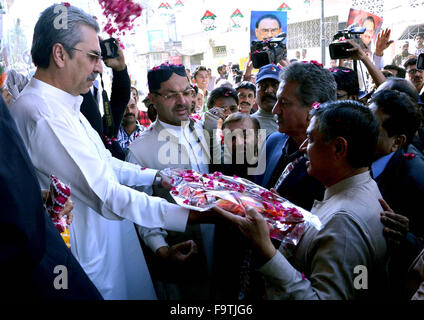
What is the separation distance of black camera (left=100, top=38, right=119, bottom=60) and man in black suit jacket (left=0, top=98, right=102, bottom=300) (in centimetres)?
187

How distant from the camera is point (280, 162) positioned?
2.34m

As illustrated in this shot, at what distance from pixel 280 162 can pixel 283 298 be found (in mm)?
1121

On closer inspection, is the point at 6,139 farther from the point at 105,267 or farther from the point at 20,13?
the point at 20,13

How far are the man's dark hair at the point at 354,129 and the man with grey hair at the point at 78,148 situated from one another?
75 cm

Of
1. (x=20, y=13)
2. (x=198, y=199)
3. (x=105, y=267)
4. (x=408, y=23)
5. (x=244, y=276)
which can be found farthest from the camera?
(x=408, y=23)

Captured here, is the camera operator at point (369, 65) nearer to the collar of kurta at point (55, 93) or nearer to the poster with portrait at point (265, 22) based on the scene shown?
the poster with portrait at point (265, 22)

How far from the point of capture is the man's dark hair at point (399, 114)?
2.10 metres

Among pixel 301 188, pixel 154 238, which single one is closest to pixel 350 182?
pixel 301 188

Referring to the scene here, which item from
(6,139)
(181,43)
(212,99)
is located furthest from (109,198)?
(181,43)

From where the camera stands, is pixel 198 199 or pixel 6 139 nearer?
pixel 6 139

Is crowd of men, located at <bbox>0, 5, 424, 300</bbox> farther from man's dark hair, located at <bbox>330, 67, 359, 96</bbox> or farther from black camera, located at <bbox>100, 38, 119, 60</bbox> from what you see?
man's dark hair, located at <bbox>330, 67, 359, 96</bbox>

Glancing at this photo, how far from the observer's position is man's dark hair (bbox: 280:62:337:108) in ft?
7.00

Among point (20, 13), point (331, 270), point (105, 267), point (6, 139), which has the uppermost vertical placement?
point (20, 13)

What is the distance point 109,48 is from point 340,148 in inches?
78.4
